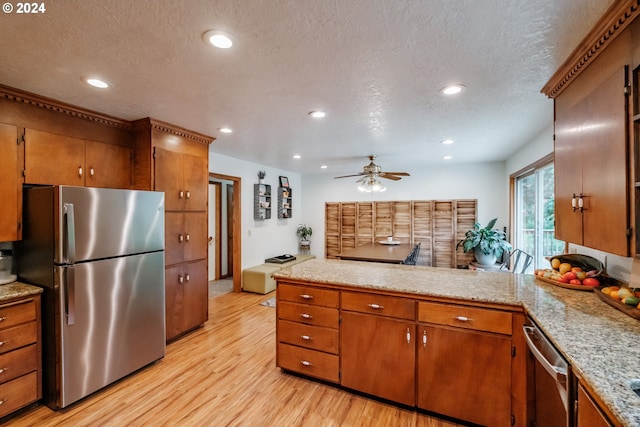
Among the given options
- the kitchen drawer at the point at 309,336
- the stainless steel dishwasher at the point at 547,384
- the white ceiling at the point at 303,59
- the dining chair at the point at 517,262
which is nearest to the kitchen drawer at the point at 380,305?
the kitchen drawer at the point at 309,336

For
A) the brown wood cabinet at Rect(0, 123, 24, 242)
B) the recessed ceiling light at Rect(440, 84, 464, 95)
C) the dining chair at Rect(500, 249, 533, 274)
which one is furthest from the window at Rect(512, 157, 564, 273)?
the brown wood cabinet at Rect(0, 123, 24, 242)

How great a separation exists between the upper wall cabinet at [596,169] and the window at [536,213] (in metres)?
1.38

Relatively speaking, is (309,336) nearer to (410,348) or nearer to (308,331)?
(308,331)

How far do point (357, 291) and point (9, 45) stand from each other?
2547mm

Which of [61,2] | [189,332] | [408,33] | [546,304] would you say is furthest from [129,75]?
[546,304]

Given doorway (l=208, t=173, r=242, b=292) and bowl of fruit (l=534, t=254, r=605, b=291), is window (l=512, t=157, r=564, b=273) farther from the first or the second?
doorway (l=208, t=173, r=242, b=292)

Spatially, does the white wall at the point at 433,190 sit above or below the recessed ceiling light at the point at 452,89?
below

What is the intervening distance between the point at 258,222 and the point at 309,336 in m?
3.57

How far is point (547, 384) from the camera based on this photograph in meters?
1.46

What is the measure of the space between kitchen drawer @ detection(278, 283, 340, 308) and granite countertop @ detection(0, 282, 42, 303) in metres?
1.77

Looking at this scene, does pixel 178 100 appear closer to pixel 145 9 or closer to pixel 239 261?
pixel 145 9

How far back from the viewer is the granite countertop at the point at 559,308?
0.94m

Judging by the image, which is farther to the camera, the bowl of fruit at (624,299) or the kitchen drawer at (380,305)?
the kitchen drawer at (380,305)

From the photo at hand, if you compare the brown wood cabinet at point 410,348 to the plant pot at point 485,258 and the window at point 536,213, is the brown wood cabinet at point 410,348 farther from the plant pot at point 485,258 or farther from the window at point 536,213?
the plant pot at point 485,258
